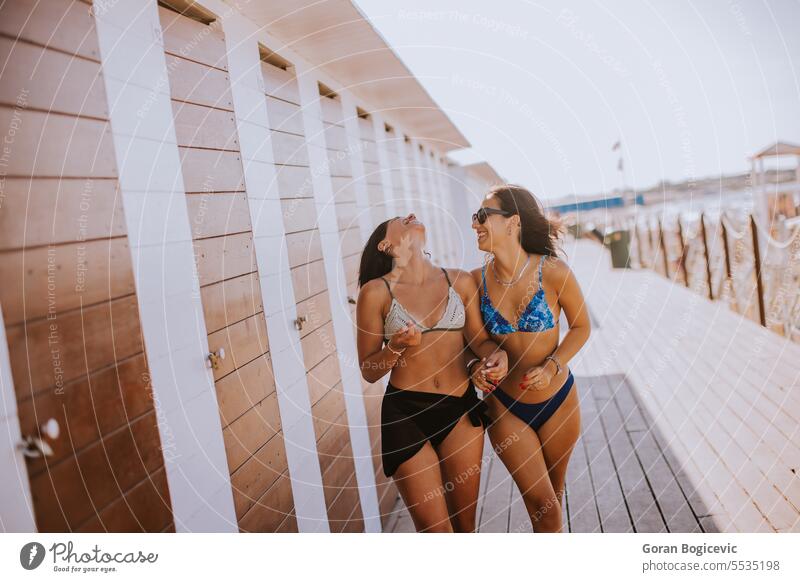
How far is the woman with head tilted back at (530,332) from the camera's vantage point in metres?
2.14

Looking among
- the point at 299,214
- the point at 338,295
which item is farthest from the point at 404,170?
the point at 299,214

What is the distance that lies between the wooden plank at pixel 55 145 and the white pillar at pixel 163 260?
64 millimetres

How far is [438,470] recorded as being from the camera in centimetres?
213

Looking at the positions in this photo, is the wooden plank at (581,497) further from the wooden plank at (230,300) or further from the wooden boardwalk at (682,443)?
the wooden plank at (230,300)

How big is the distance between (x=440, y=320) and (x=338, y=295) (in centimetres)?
99

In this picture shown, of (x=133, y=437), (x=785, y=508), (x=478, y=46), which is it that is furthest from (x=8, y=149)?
(x=785, y=508)

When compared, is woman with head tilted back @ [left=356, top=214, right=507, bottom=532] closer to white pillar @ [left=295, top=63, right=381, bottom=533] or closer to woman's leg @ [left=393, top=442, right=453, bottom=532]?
woman's leg @ [left=393, top=442, right=453, bottom=532]

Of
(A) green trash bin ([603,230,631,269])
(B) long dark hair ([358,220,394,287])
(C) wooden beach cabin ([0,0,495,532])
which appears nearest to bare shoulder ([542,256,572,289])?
(B) long dark hair ([358,220,394,287])

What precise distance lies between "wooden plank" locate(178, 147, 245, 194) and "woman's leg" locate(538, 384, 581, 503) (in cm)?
131

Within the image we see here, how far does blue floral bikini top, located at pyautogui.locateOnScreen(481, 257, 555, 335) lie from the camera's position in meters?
2.14

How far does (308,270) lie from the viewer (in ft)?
8.61

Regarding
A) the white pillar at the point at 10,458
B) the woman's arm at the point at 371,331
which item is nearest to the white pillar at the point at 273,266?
the woman's arm at the point at 371,331
